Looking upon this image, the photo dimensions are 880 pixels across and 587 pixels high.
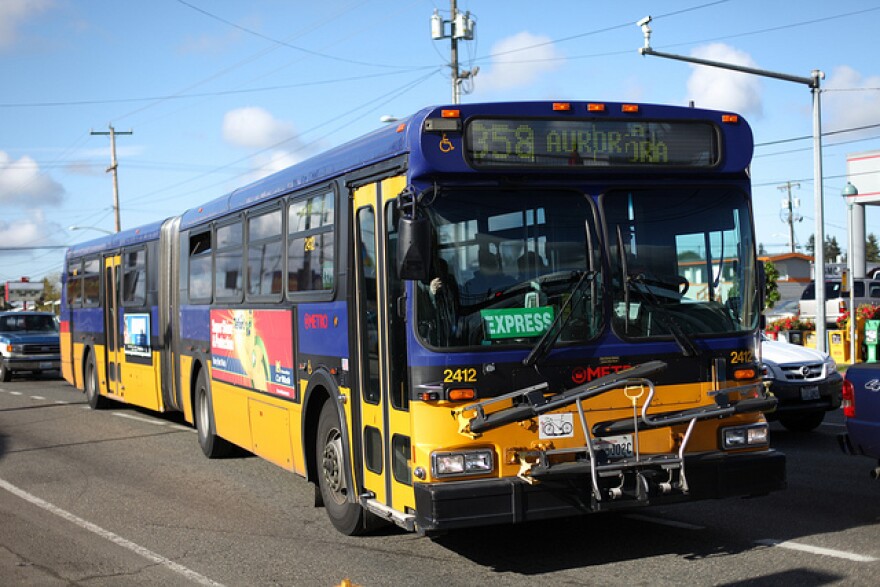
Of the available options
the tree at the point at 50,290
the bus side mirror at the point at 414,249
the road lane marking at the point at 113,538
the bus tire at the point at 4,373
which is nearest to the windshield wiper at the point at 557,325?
the bus side mirror at the point at 414,249

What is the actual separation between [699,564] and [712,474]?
2.03 feet

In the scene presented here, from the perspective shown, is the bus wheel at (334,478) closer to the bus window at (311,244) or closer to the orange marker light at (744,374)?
the bus window at (311,244)

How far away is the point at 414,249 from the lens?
671 cm

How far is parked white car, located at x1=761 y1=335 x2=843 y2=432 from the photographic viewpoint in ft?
44.1

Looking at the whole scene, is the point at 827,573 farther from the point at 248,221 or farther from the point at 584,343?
the point at 248,221

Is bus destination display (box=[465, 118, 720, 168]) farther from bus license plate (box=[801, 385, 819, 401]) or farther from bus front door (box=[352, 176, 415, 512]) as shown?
bus license plate (box=[801, 385, 819, 401])

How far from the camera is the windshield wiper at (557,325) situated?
707 cm

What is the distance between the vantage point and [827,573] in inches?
270

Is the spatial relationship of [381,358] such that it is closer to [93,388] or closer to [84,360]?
[93,388]

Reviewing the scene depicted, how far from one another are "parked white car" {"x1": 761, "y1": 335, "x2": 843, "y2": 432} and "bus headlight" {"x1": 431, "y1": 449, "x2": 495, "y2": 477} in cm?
723

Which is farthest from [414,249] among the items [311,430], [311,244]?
[311,430]

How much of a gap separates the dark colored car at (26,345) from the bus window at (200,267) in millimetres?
17137

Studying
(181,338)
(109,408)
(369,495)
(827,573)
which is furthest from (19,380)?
(827,573)

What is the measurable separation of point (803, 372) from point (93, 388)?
44.0 feet
